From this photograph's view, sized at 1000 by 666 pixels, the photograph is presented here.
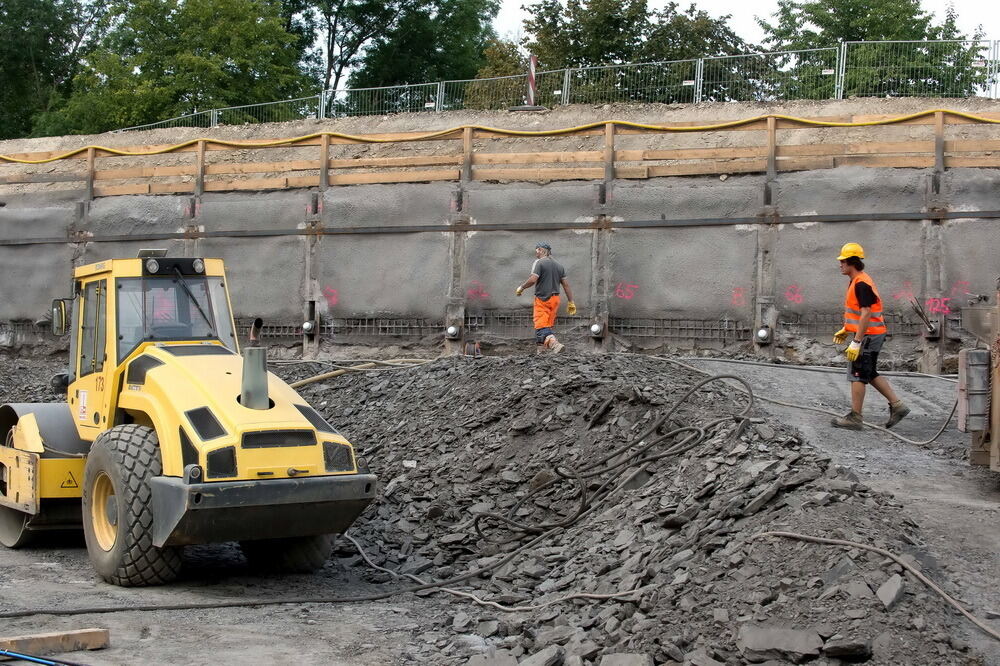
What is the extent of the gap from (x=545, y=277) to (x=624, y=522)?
6582 millimetres

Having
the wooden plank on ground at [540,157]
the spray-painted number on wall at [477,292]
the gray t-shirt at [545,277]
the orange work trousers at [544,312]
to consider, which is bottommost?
the orange work trousers at [544,312]

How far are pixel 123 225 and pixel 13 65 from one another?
24010 mm

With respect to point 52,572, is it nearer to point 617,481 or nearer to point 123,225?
point 617,481

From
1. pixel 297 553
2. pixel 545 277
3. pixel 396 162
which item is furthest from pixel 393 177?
pixel 297 553

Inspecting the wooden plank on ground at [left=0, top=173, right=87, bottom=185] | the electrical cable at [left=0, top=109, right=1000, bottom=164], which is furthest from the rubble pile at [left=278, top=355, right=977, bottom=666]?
the wooden plank on ground at [left=0, top=173, right=87, bottom=185]

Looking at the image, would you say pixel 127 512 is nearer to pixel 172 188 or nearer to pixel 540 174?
pixel 540 174

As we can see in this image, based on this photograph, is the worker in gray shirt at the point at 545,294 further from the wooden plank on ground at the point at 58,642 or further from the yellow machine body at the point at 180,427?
the wooden plank on ground at the point at 58,642

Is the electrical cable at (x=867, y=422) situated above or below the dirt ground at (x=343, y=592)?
above

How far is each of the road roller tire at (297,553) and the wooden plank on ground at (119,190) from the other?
1214 centimetres

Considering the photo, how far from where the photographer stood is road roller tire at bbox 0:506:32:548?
31.0 feet

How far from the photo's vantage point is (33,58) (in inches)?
1548

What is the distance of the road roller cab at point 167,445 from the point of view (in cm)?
754

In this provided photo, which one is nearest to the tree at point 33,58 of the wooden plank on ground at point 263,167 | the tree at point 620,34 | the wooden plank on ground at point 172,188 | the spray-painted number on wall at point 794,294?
the tree at point 620,34

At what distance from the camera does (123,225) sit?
63.4ft
